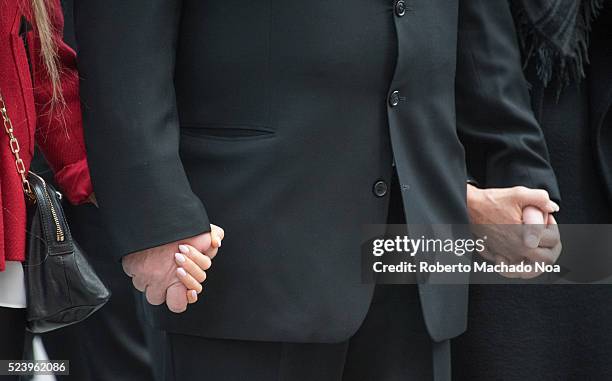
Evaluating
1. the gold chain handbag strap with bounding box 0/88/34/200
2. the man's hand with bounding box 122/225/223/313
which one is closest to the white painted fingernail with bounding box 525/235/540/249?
the man's hand with bounding box 122/225/223/313

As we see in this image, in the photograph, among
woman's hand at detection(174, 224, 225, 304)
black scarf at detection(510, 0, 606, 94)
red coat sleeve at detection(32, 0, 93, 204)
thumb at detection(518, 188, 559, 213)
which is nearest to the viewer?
woman's hand at detection(174, 224, 225, 304)

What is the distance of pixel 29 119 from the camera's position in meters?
1.87

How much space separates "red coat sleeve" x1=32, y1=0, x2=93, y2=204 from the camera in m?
1.95

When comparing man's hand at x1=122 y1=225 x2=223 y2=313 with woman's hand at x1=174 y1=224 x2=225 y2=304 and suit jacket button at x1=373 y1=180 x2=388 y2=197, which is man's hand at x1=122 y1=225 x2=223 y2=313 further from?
suit jacket button at x1=373 y1=180 x2=388 y2=197

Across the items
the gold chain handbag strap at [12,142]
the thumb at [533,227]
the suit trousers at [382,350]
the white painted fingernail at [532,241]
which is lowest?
the suit trousers at [382,350]

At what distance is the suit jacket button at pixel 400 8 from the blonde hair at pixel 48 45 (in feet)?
2.02

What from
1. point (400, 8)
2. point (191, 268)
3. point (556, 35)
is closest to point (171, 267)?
point (191, 268)

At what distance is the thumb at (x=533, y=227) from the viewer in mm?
2260

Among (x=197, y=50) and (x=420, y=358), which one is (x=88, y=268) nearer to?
(x=197, y=50)

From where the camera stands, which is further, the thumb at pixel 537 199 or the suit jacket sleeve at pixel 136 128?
the thumb at pixel 537 199

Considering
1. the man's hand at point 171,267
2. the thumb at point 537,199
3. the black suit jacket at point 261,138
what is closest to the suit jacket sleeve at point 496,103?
the thumb at point 537,199

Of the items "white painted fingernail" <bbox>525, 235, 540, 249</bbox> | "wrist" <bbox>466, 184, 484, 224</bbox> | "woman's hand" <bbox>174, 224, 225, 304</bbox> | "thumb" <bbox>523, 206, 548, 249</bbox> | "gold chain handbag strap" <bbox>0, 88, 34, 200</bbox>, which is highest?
"gold chain handbag strap" <bbox>0, 88, 34, 200</bbox>

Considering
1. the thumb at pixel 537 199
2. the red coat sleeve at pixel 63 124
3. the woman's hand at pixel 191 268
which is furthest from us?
the thumb at pixel 537 199

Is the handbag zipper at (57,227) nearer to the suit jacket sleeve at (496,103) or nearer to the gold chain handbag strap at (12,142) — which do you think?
the gold chain handbag strap at (12,142)
